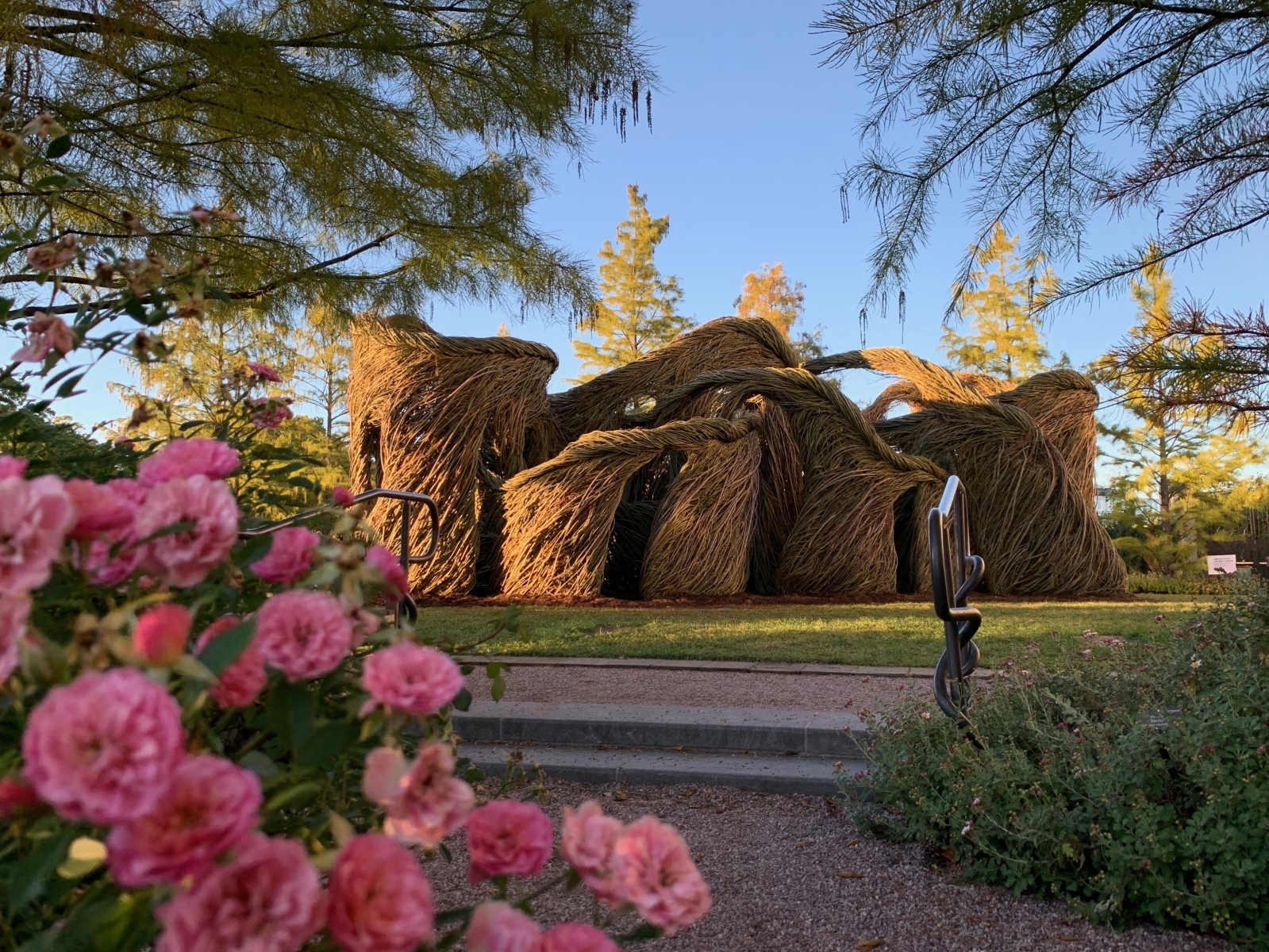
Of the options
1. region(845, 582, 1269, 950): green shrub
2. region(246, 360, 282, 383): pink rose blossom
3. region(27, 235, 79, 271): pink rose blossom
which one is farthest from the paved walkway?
region(27, 235, 79, 271): pink rose blossom

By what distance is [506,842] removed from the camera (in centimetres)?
92

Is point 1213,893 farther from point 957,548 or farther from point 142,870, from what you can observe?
point 142,870

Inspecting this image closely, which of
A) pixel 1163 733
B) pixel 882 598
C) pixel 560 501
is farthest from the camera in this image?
pixel 882 598

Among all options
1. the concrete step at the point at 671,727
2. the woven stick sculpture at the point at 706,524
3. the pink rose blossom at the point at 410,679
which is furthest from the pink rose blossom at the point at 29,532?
the woven stick sculpture at the point at 706,524

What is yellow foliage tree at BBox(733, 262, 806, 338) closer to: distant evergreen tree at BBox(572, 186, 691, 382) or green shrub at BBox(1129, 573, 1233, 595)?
distant evergreen tree at BBox(572, 186, 691, 382)

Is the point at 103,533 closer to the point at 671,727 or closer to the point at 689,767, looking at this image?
the point at 689,767

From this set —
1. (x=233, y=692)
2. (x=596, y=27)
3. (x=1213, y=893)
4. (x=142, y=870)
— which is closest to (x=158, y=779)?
(x=142, y=870)

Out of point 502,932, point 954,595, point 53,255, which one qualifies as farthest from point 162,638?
A: point 954,595

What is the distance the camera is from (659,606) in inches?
387

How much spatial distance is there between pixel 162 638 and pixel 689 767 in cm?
345

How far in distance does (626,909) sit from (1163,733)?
2.33 metres

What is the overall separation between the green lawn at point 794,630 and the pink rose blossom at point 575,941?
462 cm

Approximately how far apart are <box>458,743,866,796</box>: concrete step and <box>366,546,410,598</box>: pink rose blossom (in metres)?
2.69

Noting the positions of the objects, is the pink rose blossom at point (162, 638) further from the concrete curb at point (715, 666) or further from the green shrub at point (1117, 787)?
the concrete curb at point (715, 666)
